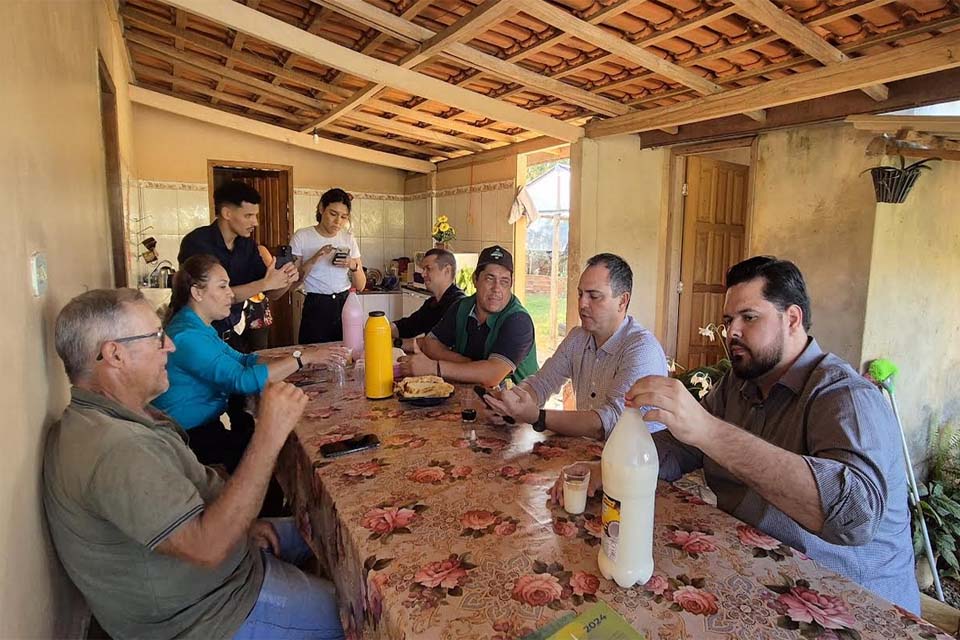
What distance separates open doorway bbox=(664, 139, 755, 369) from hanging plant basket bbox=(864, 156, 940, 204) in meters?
1.44

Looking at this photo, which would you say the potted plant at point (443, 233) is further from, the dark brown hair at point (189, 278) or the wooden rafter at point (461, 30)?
the dark brown hair at point (189, 278)

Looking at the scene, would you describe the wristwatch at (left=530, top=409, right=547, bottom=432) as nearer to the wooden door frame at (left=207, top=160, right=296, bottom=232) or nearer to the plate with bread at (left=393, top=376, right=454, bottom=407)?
the plate with bread at (left=393, top=376, right=454, bottom=407)

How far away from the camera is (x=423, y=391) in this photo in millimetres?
1924

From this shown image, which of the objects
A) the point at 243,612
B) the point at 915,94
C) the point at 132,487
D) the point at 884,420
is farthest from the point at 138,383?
the point at 915,94

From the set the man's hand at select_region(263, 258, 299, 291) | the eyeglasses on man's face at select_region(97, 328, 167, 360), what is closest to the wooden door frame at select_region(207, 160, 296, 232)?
the man's hand at select_region(263, 258, 299, 291)

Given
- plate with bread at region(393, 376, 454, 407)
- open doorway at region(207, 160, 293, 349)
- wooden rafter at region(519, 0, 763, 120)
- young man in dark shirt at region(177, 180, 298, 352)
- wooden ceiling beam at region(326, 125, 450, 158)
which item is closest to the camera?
plate with bread at region(393, 376, 454, 407)

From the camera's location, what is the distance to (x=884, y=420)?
1.17 m

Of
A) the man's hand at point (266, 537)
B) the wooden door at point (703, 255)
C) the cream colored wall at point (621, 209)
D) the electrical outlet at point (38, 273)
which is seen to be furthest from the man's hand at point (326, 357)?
the wooden door at point (703, 255)

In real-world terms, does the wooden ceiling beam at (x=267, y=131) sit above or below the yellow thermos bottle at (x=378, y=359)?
Answer: above

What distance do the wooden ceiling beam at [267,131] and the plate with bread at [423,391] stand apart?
4.57m

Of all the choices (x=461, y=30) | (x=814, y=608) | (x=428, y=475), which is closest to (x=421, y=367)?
(x=428, y=475)

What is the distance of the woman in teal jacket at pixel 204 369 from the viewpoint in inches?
78.7

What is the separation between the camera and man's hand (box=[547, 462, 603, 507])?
48.2 inches

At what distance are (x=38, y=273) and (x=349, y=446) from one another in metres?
0.79
